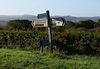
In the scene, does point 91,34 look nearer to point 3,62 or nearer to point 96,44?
point 96,44

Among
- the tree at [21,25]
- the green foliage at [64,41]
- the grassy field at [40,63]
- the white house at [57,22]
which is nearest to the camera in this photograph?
the grassy field at [40,63]

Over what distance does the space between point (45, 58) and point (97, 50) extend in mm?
2781

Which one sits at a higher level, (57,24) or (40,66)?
(57,24)

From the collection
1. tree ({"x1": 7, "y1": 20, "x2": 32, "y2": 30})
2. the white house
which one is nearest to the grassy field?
the white house

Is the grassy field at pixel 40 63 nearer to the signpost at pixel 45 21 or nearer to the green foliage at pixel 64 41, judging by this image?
the signpost at pixel 45 21

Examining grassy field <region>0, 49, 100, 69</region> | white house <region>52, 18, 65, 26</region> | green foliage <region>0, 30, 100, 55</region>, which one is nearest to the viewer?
grassy field <region>0, 49, 100, 69</region>

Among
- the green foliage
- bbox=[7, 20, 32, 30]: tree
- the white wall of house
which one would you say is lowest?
bbox=[7, 20, 32, 30]: tree

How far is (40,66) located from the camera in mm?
10031

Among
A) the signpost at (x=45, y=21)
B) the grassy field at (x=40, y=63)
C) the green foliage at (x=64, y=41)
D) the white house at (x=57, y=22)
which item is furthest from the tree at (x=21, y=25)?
the grassy field at (x=40, y=63)

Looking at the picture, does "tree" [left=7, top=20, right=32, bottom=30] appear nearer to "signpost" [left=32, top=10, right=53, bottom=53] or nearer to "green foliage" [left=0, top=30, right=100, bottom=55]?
"green foliage" [left=0, top=30, right=100, bottom=55]

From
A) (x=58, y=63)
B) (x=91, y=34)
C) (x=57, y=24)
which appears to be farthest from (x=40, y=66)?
(x=91, y=34)

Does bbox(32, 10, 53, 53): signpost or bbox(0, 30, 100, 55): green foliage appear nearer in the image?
bbox(32, 10, 53, 53): signpost

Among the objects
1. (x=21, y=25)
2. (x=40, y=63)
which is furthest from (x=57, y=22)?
(x=21, y=25)

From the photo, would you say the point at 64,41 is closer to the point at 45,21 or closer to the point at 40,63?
the point at 45,21
